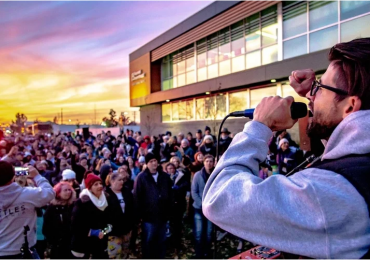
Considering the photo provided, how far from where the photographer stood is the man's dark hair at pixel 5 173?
2.97m

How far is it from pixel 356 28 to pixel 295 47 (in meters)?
2.49

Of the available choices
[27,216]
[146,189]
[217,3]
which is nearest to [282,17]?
[217,3]

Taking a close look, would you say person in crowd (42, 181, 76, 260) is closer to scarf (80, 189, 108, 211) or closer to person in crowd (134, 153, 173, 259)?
scarf (80, 189, 108, 211)

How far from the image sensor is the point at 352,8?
938 centimetres

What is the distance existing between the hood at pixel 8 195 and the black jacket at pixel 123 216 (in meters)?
1.52

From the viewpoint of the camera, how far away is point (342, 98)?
0.97 meters

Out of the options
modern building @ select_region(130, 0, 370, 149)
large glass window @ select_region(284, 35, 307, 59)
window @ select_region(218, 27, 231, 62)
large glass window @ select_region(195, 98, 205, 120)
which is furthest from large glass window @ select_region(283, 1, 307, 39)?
large glass window @ select_region(195, 98, 205, 120)

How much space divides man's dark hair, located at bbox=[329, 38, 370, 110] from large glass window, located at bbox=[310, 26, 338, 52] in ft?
34.5

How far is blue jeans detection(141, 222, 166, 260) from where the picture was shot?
468cm

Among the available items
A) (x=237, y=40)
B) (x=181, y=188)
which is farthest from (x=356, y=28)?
(x=181, y=188)

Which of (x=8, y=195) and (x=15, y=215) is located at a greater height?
(x=8, y=195)

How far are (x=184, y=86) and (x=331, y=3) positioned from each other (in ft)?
32.1

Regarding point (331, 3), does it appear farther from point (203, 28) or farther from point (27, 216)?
point (27, 216)

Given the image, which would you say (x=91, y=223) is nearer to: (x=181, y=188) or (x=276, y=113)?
(x=181, y=188)
